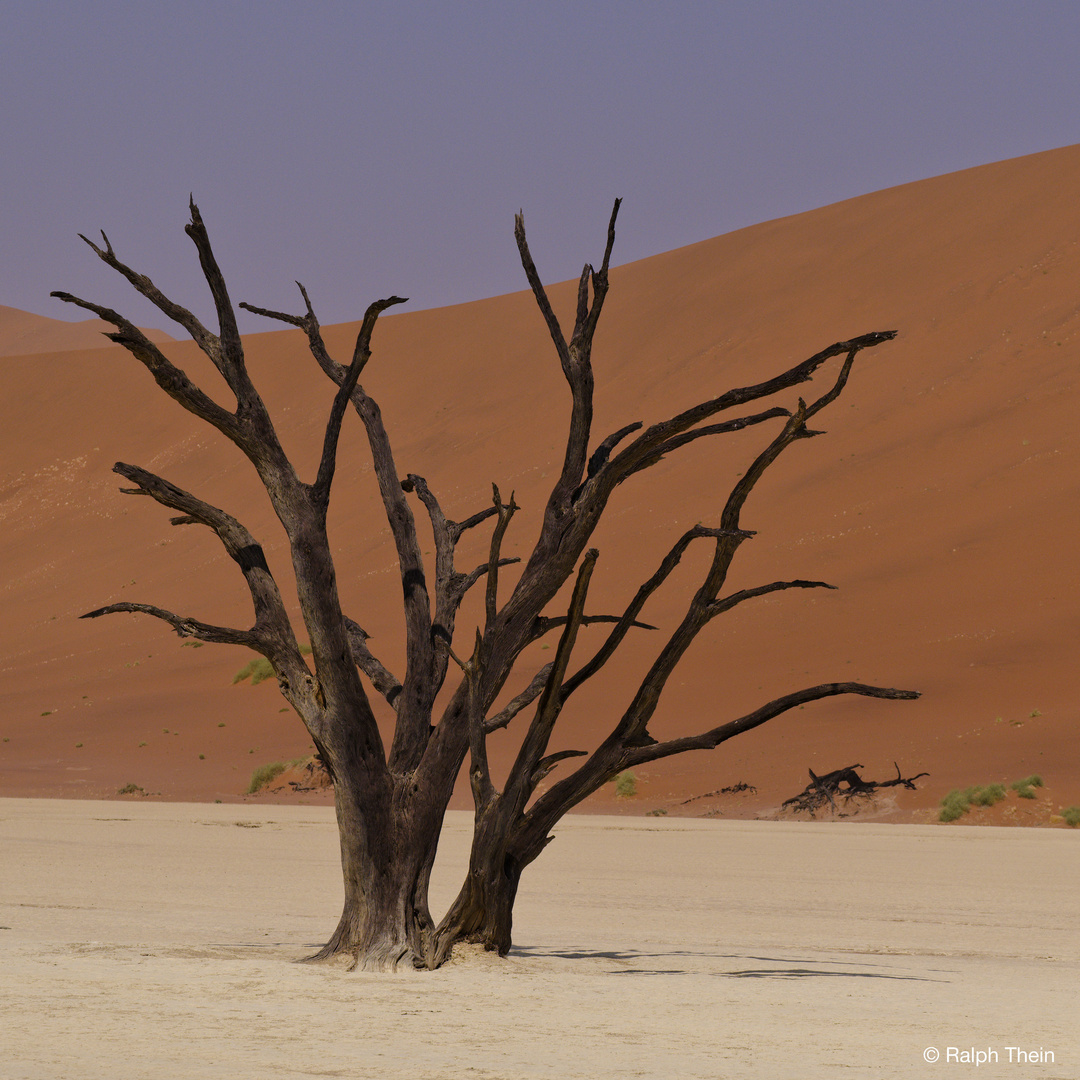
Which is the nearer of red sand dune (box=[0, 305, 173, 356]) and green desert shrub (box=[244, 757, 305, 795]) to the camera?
green desert shrub (box=[244, 757, 305, 795])

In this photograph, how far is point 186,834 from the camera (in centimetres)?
2231

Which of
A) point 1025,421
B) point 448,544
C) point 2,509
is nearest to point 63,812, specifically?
point 448,544

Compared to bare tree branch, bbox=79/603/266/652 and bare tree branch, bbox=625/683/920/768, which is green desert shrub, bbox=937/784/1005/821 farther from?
bare tree branch, bbox=79/603/266/652

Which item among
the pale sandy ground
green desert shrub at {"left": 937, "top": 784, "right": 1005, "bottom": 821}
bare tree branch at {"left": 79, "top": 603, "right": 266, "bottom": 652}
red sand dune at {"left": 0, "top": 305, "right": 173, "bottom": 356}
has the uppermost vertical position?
red sand dune at {"left": 0, "top": 305, "right": 173, "bottom": 356}

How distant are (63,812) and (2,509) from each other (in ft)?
151

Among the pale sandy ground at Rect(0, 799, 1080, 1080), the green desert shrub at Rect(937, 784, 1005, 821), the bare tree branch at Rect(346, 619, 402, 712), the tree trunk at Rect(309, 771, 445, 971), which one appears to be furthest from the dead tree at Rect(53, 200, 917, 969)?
the green desert shrub at Rect(937, 784, 1005, 821)

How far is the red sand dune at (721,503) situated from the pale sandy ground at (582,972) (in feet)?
31.0

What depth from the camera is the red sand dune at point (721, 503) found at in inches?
1226

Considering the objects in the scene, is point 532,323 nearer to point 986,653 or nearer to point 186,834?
point 986,653

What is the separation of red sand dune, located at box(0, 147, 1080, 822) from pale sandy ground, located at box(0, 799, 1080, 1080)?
372 inches

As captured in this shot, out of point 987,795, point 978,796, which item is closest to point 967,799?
point 978,796

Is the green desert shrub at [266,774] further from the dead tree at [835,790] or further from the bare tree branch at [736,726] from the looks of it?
the bare tree branch at [736,726]

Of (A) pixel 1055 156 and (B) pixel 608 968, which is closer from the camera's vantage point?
(B) pixel 608 968

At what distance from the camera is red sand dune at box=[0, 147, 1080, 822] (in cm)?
3114
